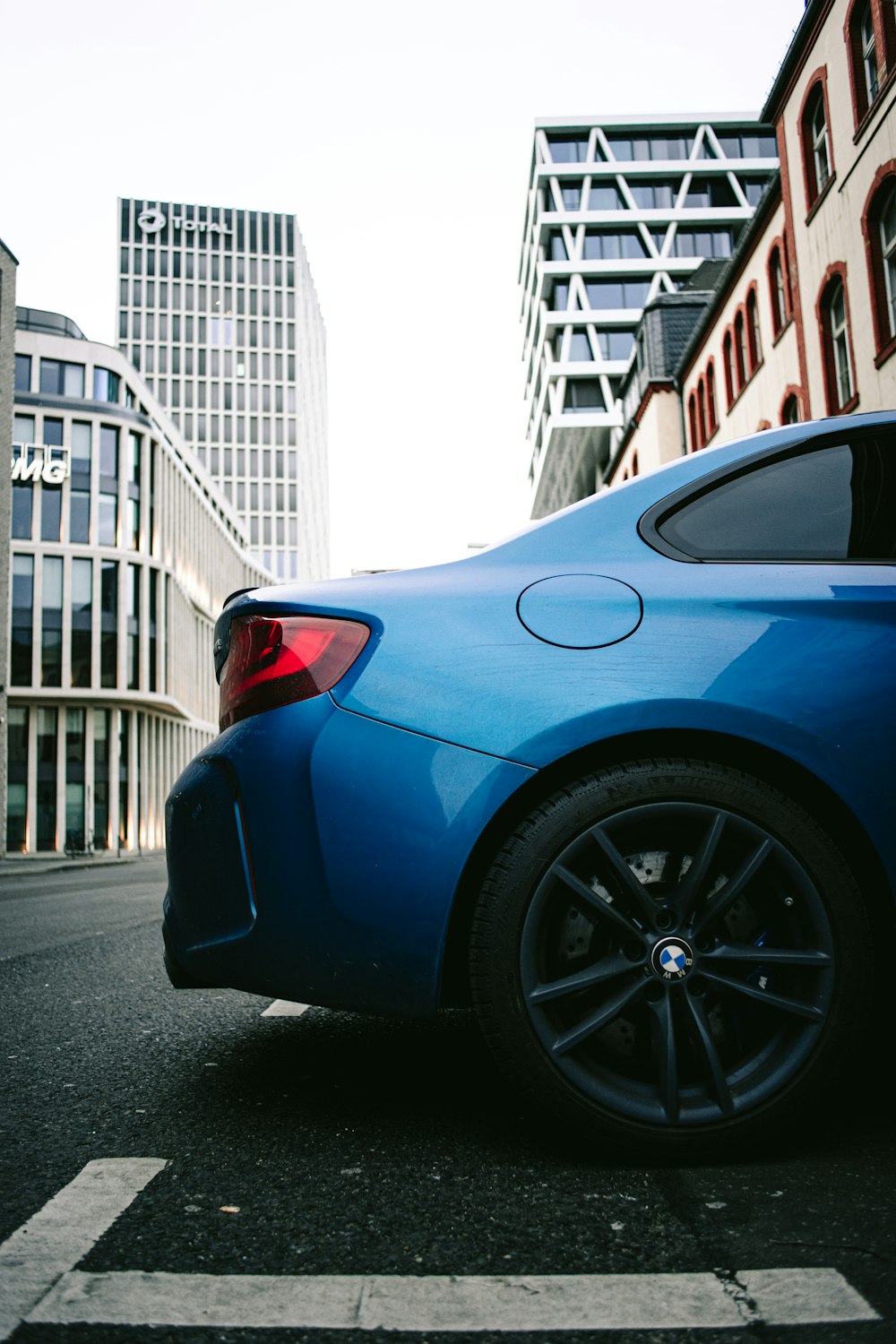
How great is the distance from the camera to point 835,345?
1859cm

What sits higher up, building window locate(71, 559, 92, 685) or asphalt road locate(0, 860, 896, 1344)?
building window locate(71, 559, 92, 685)

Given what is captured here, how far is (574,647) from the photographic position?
7.51 ft

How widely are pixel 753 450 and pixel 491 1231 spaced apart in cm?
175

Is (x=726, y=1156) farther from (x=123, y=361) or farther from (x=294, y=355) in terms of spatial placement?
(x=294, y=355)

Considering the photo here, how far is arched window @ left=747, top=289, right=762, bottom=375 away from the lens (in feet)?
77.4

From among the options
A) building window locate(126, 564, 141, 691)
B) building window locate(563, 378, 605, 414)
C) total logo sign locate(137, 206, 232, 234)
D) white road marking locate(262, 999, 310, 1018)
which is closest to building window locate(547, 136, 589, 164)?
building window locate(563, 378, 605, 414)

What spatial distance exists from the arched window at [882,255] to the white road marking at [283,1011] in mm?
14623

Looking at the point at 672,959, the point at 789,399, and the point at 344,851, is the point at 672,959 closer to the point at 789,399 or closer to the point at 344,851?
the point at 344,851

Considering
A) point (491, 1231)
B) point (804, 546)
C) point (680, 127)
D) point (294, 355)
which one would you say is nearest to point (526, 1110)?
point (491, 1231)

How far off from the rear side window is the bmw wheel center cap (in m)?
0.85

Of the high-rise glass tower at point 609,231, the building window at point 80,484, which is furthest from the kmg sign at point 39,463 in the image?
the high-rise glass tower at point 609,231

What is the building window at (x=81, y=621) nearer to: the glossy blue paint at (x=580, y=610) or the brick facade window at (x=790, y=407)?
the brick facade window at (x=790, y=407)

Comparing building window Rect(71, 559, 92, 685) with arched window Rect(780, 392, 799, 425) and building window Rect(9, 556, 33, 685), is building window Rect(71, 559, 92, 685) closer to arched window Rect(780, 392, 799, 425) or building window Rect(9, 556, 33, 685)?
building window Rect(9, 556, 33, 685)

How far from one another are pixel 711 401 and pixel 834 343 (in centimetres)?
997
